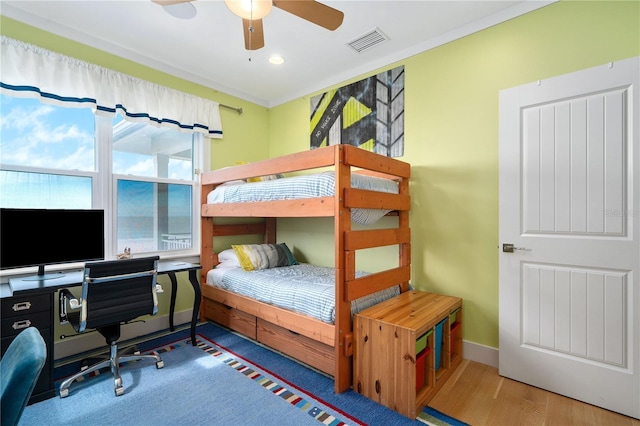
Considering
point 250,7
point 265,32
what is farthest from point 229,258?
point 250,7

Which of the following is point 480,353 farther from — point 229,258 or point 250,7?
point 250,7

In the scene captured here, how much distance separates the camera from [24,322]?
6.10 feet

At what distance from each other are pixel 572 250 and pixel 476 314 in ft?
2.67

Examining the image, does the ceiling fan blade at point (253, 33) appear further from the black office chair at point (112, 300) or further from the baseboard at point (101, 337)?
the baseboard at point (101, 337)

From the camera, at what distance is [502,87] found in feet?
7.50

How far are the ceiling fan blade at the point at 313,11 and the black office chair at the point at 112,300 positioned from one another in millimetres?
1867

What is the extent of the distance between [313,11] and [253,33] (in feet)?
1.42

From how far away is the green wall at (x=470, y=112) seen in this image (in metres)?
2.00

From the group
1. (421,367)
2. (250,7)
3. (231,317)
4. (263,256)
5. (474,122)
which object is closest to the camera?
(250,7)

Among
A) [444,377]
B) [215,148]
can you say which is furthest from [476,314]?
[215,148]

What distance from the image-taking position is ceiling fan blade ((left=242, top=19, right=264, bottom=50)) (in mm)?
1923

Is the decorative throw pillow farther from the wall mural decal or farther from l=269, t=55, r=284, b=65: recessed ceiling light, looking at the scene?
l=269, t=55, r=284, b=65: recessed ceiling light

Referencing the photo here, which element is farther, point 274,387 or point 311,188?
point 311,188

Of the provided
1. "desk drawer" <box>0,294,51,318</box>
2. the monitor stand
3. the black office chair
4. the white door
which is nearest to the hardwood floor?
the white door
